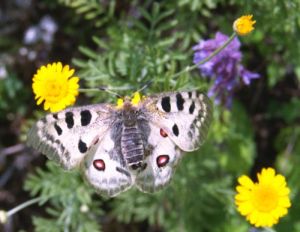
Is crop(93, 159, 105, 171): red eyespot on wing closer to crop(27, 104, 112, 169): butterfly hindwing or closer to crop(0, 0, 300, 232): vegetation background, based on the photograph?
crop(27, 104, 112, 169): butterfly hindwing

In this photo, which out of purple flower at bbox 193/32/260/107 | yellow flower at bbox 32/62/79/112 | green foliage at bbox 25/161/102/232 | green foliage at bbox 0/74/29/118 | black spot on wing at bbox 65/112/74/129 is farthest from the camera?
green foliage at bbox 0/74/29/118

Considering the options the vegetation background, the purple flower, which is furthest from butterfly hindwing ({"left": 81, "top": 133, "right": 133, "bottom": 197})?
the purple flower

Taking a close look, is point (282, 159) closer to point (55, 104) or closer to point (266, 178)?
point (266, 178)

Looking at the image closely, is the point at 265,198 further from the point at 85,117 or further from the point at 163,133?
the point at 85,117

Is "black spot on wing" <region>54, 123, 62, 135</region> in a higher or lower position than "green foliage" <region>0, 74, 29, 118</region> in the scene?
lower

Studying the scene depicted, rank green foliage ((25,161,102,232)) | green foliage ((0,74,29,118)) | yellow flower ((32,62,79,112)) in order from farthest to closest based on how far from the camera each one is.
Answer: green foliage ((0,74,29,118)) → green foliage ((25,161,102,232)) → yellow flower ((32,62,79,112))

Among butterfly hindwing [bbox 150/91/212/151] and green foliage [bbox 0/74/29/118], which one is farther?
green foliage [bbox 0/74/29/118]

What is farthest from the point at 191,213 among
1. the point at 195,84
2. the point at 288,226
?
the point at 195,84
